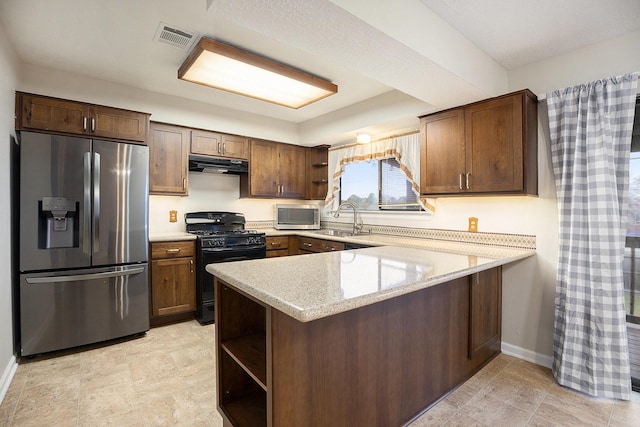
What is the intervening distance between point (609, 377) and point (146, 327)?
3.61 m

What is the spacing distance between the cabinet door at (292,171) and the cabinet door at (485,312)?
2.72 metres

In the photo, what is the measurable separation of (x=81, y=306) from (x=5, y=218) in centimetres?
90

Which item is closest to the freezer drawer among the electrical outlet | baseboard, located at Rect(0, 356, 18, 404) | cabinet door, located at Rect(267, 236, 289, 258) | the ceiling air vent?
baseboard, located at Rect(0, 356, 18, 404)

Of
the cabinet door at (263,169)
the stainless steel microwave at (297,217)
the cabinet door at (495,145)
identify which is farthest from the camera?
the stainless steel microwave at (297,217)

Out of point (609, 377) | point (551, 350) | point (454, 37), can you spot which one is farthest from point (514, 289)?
point (454, 37)

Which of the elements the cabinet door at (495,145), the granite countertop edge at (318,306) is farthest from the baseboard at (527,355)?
the granite countertop edge at (318,306)

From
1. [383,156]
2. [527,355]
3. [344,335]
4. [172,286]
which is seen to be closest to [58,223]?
[172,286]

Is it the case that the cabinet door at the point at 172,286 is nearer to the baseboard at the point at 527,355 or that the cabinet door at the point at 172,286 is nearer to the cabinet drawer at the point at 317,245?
the cabinet drawer at the point at 317,245

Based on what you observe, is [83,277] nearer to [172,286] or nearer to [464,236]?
[172,286]

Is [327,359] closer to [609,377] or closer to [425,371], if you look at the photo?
[425,371]

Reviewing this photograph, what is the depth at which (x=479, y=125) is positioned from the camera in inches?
99.2

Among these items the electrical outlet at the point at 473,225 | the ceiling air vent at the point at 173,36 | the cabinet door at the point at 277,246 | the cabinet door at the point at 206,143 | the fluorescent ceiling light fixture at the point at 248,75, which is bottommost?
the cabinet door at the point at 277,246

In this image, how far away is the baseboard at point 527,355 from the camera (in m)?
2.42

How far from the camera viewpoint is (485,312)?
239 cm
